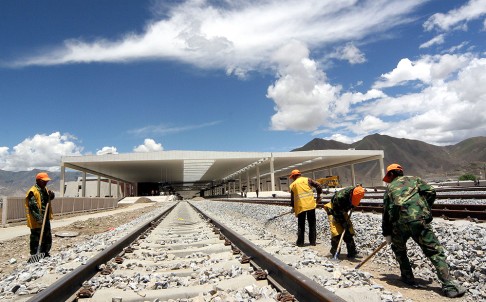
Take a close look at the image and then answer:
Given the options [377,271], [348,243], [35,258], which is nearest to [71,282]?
[35,258]

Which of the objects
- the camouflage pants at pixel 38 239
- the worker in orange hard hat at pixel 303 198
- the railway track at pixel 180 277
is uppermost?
the worker in orange hard hat at pixel 303 198

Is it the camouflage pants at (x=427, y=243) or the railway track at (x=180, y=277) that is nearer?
the railway track at (x=180, y=277)

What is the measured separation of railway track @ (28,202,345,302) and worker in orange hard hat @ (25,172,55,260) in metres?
1.70

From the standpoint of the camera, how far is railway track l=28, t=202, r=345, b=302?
11.8 feet

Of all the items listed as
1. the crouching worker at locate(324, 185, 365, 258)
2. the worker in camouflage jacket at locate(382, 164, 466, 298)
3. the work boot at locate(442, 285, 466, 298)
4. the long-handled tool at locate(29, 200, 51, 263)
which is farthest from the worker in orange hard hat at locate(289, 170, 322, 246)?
the long-handled tool at locate(29, 200, 51, 263)

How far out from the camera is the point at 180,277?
179 inches

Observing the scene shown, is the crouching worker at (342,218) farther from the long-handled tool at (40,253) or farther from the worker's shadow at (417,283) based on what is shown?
the long-handled tool at (40,253)

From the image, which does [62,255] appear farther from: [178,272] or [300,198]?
[300,198]

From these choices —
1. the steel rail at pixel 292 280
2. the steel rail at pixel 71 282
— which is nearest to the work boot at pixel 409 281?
the steel rail at pixel 292 280

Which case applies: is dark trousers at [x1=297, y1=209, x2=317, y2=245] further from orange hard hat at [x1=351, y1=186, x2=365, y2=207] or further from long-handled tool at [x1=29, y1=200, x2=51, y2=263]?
long-handled tool at [x1=29, y1=200, x2=51, y2=263]

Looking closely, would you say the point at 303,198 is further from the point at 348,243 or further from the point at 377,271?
the point at 377,271

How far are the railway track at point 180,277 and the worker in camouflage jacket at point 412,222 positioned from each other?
1.68 m

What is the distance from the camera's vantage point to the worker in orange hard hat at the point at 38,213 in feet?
22.2

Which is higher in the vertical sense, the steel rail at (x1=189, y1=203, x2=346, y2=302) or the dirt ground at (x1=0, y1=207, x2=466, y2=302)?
the steel rail at (x1=189, y1=203, x2=346, y2=302)
